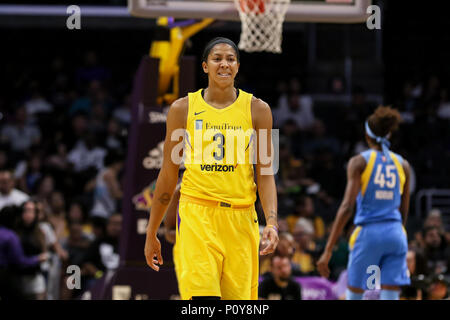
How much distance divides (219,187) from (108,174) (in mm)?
7748

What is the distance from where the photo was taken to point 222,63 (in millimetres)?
4387

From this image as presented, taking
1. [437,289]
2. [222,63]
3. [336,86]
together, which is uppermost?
[336,86]

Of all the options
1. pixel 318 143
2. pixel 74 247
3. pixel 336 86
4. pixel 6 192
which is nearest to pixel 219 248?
pixel 74 247

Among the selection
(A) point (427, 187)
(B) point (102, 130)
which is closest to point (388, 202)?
(A) point (427, 187)

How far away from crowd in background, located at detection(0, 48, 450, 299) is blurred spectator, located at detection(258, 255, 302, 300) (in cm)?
1

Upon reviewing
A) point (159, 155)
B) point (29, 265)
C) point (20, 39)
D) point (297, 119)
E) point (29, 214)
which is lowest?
point (29, 265)

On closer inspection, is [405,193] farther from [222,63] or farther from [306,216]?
[306,216]

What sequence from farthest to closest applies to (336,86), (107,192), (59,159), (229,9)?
1. (336,86)
2. (59,159)
3. (107,192)
4. (229,9)

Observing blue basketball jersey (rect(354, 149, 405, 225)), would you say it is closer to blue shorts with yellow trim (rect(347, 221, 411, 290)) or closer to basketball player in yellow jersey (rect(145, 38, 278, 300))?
blue shorts with yellow trim (rect(347, 221, 411, 290))

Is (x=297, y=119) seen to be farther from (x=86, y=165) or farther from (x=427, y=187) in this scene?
(x=86, y=165)

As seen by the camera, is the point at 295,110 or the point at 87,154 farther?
the point at 295,110

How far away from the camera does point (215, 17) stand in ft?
23.4

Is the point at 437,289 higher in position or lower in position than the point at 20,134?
lower
